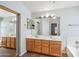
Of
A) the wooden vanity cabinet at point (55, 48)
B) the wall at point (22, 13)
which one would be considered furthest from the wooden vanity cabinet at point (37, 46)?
the wooden vanity cabinet at point (55, 48)

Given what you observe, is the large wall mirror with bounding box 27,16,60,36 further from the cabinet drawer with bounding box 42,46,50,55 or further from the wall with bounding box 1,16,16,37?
the wall with bounding box 1,16,16,37

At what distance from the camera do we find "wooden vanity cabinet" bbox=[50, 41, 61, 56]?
451 cm

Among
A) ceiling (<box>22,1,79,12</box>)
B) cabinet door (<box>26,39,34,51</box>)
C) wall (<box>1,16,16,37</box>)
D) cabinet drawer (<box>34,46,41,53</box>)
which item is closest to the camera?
ceiling (<box>22,1,79,12</box>)

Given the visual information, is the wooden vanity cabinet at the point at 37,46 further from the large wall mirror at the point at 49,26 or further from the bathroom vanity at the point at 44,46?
the large wall mirror at the point at 49,26

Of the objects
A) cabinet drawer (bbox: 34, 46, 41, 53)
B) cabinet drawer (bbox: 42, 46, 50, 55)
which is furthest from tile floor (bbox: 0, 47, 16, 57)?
cabinet drawer (bbox: 42, 46, 50, 55)

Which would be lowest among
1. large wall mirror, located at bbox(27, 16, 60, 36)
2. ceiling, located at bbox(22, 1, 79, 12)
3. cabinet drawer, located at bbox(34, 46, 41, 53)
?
A: cabinet drawer, located at bbox(34, 46, 41, 53)

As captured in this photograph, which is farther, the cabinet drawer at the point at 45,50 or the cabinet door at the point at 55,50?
the cabinet drawer at the point at 45,50

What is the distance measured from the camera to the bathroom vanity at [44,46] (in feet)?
14.9

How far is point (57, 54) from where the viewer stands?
15.0ft

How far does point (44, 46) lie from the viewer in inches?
194

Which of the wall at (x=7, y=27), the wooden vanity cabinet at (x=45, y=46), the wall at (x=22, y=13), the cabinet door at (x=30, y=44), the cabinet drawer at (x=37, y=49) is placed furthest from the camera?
the wall at (x=7, y=27)

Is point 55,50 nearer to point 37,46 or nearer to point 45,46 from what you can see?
point 45,46

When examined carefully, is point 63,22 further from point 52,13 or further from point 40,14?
point 40,14

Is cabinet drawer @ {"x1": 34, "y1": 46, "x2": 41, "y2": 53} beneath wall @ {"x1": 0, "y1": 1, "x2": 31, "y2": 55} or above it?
beneath
